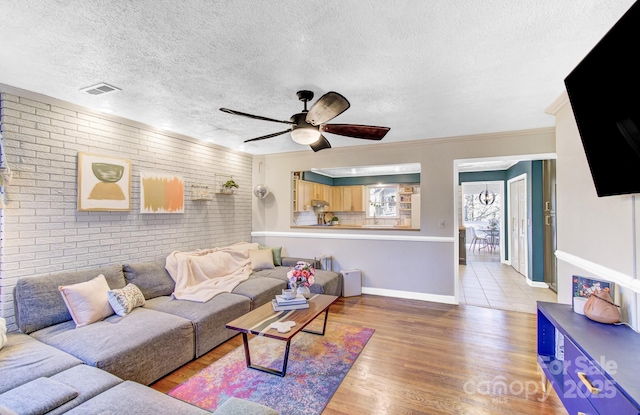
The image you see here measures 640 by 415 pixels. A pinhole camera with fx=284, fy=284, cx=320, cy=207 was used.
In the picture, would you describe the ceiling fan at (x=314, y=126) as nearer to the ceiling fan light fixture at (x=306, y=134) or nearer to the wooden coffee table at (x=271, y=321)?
the ceiling fan light fixture at (x=306, y=134)

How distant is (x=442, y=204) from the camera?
434cm

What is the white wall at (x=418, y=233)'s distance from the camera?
4.10 meters

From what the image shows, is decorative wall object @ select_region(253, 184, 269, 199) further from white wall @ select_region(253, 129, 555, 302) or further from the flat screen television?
the flat screen television

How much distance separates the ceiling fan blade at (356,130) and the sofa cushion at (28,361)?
260cm

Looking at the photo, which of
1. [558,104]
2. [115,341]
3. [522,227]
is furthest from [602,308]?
[522,227]

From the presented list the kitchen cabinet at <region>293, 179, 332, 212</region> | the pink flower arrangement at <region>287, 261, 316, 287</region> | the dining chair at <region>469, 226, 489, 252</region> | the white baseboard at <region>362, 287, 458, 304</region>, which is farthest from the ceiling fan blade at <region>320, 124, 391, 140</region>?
A: the dining chair at <region>469, 226, 489, 252</region>

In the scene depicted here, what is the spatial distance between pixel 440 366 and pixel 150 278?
3.20m

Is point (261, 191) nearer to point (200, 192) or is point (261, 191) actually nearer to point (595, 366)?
point (200, 192)

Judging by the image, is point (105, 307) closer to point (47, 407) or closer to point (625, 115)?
point (47, 407)

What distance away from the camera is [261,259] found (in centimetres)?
464

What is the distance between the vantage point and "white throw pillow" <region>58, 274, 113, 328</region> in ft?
8.09

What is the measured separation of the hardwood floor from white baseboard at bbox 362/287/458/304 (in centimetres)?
37

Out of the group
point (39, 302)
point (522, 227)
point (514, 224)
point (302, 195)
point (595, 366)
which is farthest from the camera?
point (302, 195)

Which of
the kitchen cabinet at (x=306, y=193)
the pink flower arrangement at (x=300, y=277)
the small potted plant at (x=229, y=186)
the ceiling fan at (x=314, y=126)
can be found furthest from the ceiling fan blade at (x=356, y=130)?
the kitchen cabinet at (x=306, y=193)
